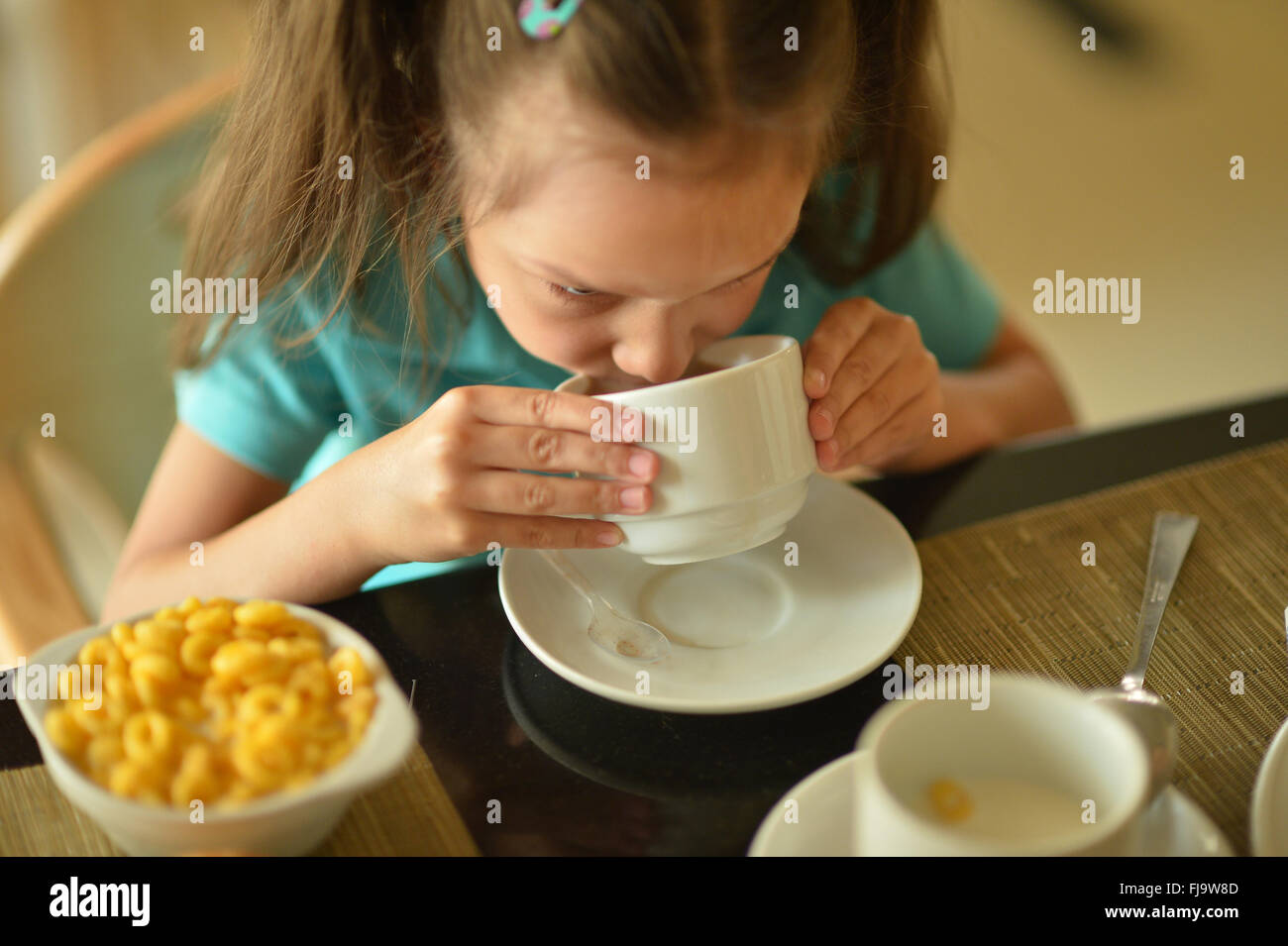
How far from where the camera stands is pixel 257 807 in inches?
19.6

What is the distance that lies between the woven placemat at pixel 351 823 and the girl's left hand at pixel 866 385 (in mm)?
337

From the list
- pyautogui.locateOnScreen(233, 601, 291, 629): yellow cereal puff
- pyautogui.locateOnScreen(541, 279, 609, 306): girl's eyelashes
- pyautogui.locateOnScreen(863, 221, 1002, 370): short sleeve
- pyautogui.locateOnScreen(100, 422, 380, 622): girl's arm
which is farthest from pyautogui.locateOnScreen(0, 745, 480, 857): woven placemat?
pyautogui.locateOnScreen(863, 221, 1002, 370): short sleeve

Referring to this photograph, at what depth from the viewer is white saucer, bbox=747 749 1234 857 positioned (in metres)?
0.58

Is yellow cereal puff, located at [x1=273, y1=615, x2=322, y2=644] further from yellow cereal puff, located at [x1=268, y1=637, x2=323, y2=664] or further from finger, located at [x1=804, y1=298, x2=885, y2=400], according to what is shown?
finger, located at [x1=804, y1=298, x2=885, y2=400]

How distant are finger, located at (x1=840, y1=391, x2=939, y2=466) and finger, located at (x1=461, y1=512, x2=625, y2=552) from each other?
23 centimetres

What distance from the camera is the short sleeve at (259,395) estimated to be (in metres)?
0.99

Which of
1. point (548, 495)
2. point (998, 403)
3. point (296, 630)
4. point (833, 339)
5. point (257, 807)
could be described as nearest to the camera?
point (257, 807)

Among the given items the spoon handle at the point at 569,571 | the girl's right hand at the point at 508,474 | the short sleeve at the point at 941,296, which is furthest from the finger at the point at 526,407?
the short sleeve at the point at 941,296

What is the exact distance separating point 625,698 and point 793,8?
0.43 metres

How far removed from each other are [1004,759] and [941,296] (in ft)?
2.46

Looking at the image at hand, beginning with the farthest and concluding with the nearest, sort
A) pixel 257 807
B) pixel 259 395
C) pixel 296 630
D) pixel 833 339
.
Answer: pixel 259 395
pixel 833 339
pixel 296 630
pixel 257 807

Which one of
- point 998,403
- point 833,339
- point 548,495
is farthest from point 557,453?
point 998,403

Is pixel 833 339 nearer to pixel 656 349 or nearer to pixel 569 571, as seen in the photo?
pixel 656 349
